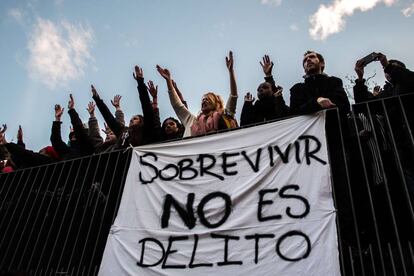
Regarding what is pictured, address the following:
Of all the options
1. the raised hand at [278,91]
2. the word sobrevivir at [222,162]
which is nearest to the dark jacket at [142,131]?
the word sobrevivir at [222,162]

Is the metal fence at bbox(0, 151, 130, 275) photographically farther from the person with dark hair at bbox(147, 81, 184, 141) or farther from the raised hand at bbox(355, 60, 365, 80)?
the raised hand at bbox(355, 60, 365, 80)

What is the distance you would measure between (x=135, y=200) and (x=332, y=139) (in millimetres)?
2248

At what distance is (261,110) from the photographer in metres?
5.29

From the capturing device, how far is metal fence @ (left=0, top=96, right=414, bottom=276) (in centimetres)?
379

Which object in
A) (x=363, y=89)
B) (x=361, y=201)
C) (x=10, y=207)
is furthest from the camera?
(x=10, y=207)

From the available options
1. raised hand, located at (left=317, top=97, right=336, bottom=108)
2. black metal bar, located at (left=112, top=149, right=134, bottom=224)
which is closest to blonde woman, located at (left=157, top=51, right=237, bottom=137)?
black metal bar, located at (left=112, top=149, right=134, bottom=224)

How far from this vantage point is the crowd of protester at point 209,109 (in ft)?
15.2

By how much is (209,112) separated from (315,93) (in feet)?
4.61

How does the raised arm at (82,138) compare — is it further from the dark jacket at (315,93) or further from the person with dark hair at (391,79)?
the person with dark hair at (391,79)

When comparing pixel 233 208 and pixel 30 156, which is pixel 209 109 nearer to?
pixel 233 208

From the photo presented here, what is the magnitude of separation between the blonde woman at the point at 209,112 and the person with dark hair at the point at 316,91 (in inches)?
33.3

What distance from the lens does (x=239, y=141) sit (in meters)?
4.46

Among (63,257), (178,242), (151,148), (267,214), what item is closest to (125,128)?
(151,148)

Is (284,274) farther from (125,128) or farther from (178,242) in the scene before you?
(125,128)
